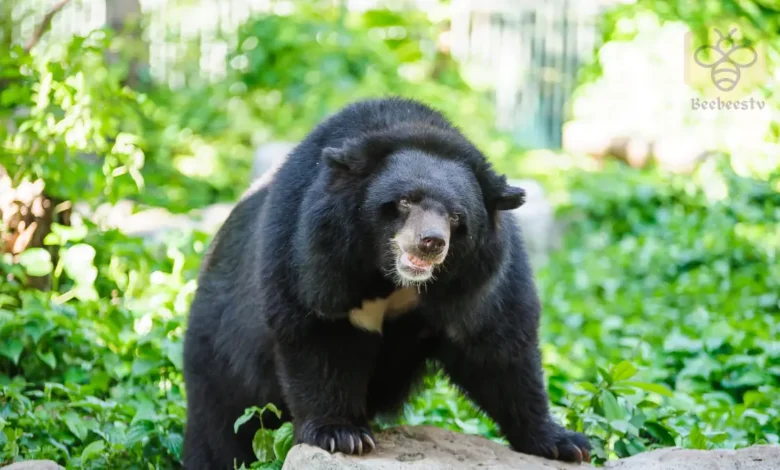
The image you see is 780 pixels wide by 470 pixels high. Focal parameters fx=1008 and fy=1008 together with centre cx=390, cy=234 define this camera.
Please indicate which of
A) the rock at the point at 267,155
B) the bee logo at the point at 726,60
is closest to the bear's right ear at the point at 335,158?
the rock at the point at 267,155

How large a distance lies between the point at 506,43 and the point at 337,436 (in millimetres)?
12316

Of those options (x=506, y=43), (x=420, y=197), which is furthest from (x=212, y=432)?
(x=506, y=43)

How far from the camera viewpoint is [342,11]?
13.5m

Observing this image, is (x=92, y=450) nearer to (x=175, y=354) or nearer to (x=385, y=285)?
(x=175, y=354)

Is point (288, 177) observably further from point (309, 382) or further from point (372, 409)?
point (372, 409)

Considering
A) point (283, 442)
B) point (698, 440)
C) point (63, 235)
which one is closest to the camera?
point (283, 442)

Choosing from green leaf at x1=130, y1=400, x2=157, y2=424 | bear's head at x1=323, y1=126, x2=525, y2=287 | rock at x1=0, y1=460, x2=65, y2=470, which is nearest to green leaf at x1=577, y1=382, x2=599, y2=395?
bear's head at x1=323, y1=126, x2=525, y2=287

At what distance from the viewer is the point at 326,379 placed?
368 cm

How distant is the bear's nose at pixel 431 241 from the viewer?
10.8ft

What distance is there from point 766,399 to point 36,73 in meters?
4.18

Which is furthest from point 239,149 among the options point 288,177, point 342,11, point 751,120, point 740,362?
point 288,177

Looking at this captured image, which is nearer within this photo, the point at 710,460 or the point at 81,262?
the point at 710,460

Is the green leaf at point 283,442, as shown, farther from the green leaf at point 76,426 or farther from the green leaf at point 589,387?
the green leaf at point 589,387
